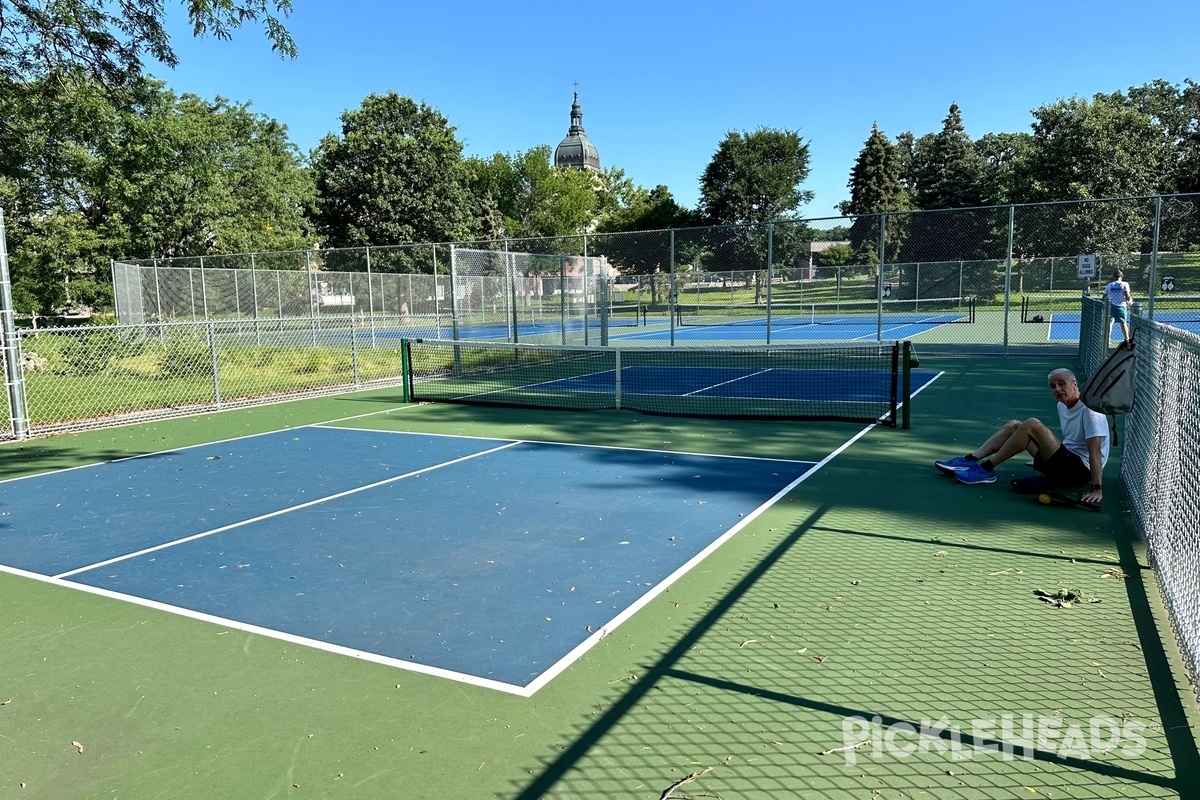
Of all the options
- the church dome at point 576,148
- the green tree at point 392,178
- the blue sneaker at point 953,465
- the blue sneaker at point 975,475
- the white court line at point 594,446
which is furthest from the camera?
the church dome at point 576,148

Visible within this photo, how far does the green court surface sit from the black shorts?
78cm

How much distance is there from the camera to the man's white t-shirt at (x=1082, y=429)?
6.41 m

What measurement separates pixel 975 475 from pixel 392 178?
43.9 meters

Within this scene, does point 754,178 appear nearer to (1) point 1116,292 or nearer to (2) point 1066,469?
(1) point 1116,292

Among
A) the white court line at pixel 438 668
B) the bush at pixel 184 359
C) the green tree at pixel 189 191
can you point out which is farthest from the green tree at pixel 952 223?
the green tree at pixel 189 191

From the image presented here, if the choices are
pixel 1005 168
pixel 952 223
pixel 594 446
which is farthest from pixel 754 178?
pixel 594 446

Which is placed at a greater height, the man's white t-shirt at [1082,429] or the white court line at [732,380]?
the man's white t-shirt at [1082,429]

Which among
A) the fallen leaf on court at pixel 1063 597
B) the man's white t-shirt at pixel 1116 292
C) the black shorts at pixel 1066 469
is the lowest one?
the fallen leaf on court at pixel 1063 597

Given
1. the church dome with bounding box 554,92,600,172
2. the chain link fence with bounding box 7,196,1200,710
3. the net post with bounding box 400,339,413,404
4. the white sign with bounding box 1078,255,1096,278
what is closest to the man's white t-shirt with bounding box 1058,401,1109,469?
the chain link fence with bounding box 7,196,1200,710

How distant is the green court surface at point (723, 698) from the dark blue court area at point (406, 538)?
215 millimetres

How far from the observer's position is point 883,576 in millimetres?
5156

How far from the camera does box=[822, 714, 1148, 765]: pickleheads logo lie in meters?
3.16

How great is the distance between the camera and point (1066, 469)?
6.64 meters

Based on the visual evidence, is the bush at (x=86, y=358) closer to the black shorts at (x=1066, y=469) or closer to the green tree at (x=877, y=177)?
the black shorts at (x=1066, y=469)
